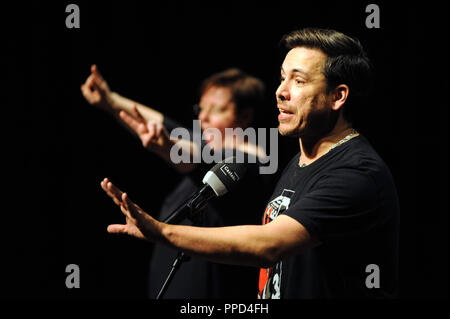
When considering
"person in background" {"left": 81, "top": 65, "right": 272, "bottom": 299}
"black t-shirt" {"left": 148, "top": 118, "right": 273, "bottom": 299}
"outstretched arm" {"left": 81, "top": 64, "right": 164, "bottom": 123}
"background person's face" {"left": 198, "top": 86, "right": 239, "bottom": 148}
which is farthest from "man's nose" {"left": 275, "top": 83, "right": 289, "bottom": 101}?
"background person's face" {"left": 198, "top": 86, "right": 239, "bottom": 148}

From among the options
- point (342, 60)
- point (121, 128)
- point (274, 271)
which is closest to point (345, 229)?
point (274, 271)

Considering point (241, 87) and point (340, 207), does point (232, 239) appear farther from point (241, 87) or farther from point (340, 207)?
point (241, 87)

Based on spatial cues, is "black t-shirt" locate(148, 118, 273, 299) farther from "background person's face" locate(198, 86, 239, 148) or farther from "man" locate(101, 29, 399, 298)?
"man" locate(101, 29, 399, 298)

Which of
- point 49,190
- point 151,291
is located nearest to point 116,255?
point 49,190

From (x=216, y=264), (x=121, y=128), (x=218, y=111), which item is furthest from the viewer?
(x=121, y=128)

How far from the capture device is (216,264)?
2.34 meters

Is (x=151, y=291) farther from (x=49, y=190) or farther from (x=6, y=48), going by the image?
(x=6, y=48)

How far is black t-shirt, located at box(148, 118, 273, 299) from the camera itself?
2.07 meters

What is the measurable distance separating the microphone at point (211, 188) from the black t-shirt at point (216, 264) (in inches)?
16.8

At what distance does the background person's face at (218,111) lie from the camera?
8.75 feet

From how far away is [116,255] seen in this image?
139 inches

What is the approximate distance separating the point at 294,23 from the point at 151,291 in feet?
5.95

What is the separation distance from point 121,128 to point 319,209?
242 centimetres

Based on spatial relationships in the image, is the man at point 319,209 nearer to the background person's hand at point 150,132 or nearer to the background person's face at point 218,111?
the background person's hand at point 150,132
